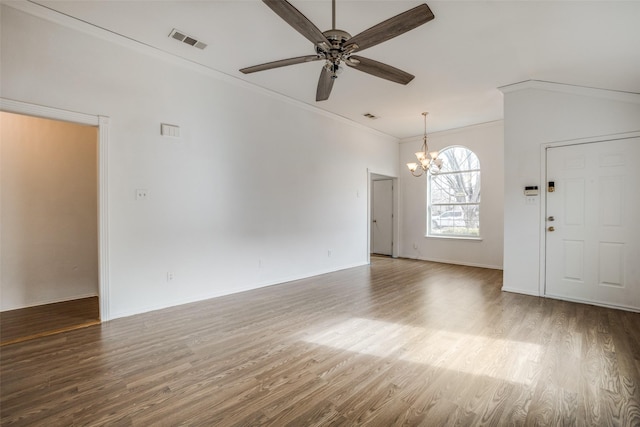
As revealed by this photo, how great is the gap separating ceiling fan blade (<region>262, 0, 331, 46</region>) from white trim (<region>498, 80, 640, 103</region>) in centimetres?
368

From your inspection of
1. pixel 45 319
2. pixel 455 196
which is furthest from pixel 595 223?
pixel 45 319

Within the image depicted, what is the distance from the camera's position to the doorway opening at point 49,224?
12.0ft

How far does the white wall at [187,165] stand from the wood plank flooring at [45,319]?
0.46 metres

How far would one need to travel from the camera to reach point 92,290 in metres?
4.43

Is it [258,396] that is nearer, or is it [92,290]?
[258,396]

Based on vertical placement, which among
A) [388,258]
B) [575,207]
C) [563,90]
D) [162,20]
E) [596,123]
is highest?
[162,20]

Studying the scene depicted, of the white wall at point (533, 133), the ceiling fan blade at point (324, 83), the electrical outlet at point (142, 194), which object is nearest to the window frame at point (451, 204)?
the white wall at point (533, 133)

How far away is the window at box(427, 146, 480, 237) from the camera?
6.86 meters

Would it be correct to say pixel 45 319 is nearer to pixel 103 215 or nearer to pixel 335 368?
pixel 103 215

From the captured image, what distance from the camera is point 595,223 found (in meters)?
4.00

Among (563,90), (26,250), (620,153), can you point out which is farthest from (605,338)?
(26,250)

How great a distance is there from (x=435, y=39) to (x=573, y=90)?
237cm

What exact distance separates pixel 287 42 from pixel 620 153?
441cm

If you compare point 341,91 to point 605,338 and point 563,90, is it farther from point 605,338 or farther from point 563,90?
point 605,338
